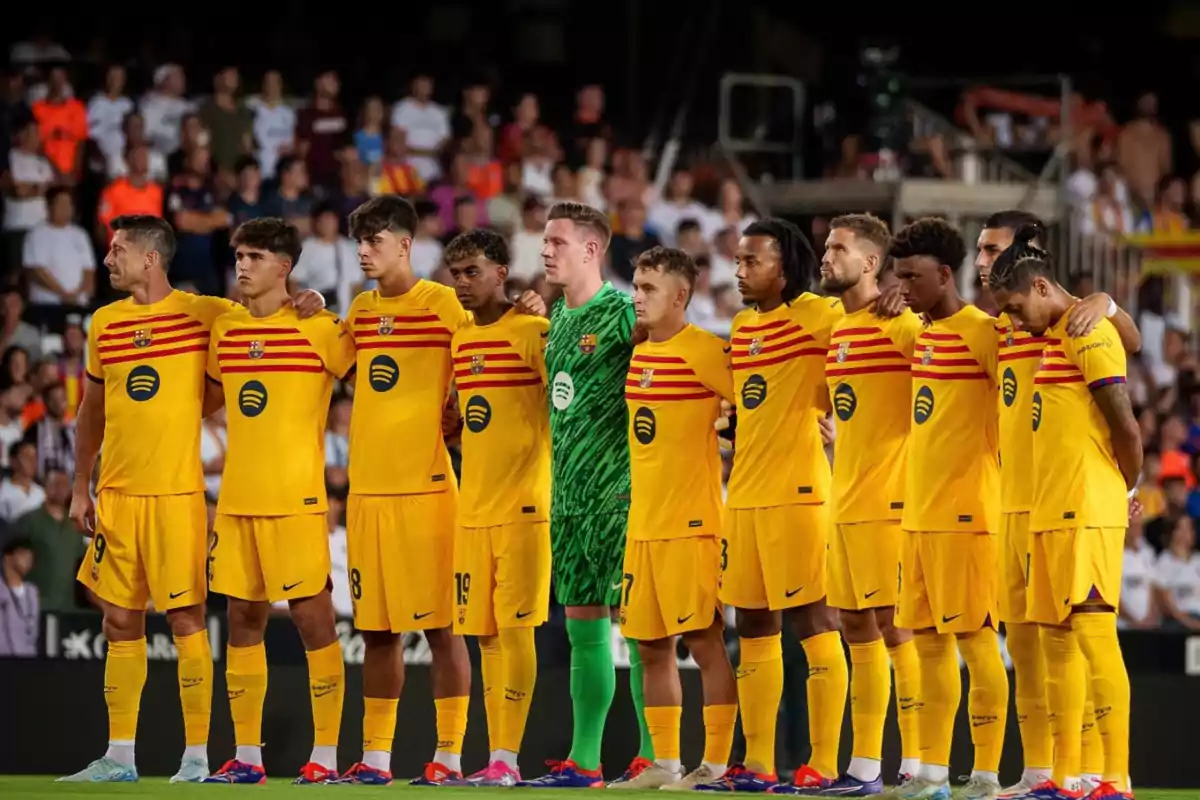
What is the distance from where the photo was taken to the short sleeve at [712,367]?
957 cm

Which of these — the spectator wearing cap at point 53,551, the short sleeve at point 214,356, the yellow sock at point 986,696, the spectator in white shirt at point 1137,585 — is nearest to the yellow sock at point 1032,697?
the yellow sock at point 986,696

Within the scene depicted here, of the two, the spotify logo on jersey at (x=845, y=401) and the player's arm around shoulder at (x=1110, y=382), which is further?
the spotify logo on jersey at (x=845, y=401)

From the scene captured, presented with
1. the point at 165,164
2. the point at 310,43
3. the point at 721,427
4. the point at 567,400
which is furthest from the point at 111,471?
the point at 310,43

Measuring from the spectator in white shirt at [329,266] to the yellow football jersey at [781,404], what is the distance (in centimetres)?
729

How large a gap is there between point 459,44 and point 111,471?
13.0m

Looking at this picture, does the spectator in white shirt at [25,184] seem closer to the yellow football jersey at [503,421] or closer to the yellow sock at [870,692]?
the yellow football jersey at [503,421]

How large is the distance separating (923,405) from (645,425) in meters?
1.20

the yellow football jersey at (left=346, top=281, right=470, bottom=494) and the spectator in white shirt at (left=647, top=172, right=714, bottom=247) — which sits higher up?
the spectator in white shirt at (left=647, top=172, right=714, bottom=247)

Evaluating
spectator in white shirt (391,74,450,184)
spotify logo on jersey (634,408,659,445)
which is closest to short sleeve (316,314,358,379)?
spotify logo on jersey (634,408,659,445)

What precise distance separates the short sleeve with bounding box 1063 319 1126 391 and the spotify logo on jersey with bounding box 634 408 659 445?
189 cm

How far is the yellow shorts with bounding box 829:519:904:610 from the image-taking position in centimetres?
912

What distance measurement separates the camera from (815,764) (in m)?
9.30

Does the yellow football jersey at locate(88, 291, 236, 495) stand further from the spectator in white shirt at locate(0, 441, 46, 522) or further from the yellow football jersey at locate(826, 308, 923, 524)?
the spectator in white shirt at locate(0, 441, 46, 522)

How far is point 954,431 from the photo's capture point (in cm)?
907
